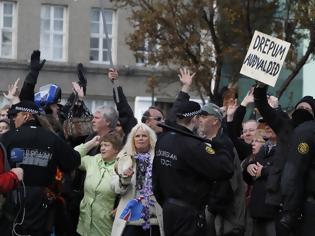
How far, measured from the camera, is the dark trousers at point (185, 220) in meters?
9.98

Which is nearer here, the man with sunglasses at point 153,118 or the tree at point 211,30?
the man with sunglasses at point 153,118

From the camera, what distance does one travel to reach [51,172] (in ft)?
37.5

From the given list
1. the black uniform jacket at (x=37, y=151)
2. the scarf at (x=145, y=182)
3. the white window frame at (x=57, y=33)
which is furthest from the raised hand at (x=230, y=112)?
the white window frame at (x=57, y=33)

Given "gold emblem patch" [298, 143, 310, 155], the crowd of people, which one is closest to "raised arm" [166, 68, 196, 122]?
the crowd of people

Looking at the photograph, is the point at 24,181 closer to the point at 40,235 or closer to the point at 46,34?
the point at 40,235

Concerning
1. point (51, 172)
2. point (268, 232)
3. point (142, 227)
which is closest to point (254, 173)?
point (268, 232)

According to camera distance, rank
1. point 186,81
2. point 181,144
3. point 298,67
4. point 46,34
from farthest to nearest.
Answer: point 46,34 < point 298,67 < point 186,81 < point 181,144

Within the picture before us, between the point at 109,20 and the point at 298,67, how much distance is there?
1863cm

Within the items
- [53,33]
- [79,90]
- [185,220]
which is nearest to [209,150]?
[185,220]

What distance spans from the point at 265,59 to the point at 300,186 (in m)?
2.03

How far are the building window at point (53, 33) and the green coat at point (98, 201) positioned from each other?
95.0 feet

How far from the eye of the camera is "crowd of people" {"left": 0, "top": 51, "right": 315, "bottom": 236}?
9.87m

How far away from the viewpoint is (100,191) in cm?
1188

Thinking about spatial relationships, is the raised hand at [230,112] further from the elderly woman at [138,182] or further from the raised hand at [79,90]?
the raised hand at [79,90]
